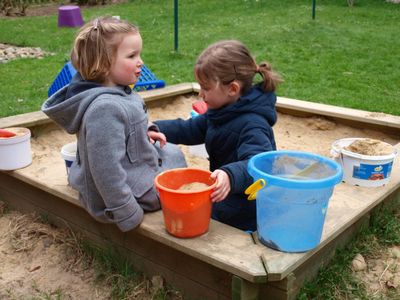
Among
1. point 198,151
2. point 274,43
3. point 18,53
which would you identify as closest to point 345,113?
point 198,151

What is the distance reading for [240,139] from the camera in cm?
231

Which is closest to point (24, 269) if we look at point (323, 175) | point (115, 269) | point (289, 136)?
point (115, 269)

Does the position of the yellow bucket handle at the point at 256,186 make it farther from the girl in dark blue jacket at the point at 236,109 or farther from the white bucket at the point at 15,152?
the white bucket at the point at 15,152

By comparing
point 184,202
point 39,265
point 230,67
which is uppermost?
point 230,67

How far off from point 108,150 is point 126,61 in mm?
415

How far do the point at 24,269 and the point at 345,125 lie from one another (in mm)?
2511

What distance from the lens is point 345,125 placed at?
4051 millimetres

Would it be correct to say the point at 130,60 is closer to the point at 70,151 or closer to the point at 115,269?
the point at 70,151

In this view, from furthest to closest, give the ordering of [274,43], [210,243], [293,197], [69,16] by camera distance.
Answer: [69,16] < [274,43] < [210,243] < [293,197]

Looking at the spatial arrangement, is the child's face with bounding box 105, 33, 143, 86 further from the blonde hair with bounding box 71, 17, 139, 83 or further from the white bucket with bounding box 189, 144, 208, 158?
the white bucket with bounding box 189, 144, 208, 158

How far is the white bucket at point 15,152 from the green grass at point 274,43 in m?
1.86

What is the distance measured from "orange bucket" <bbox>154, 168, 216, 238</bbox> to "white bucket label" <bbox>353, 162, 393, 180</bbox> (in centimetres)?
88

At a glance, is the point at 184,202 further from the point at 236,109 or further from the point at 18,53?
the point at 18,53

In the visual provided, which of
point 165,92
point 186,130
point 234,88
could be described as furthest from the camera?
point 165,92
